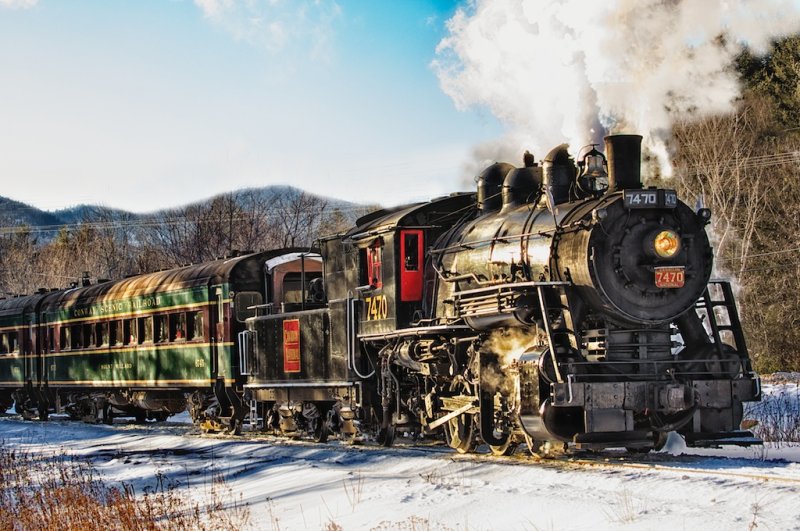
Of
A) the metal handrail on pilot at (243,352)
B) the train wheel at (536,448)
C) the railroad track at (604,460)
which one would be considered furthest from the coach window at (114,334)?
the train wheel at (536,448)

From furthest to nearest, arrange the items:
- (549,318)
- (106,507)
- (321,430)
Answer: (321,430), (549,318), (106,507)

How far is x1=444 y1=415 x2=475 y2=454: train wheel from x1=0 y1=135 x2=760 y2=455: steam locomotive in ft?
0.10

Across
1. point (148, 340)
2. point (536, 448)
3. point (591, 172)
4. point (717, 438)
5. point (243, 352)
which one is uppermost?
point (591, 172)

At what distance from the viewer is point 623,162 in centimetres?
1309

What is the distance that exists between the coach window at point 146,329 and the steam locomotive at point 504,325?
2.79m

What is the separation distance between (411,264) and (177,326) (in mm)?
8602

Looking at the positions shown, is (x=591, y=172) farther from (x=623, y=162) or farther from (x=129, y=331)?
(x=129, y=331)

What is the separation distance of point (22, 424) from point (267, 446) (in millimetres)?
13010

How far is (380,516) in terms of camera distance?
32.9 ft

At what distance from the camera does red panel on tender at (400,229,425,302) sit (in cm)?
1550

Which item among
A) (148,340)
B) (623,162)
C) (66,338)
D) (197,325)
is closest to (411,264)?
(623,162)

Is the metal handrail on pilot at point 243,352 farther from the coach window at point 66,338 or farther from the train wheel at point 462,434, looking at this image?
the coach window at point 66,338

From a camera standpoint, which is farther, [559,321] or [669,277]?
[559,321]

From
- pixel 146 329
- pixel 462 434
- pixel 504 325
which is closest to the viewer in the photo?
pixel 504 325
